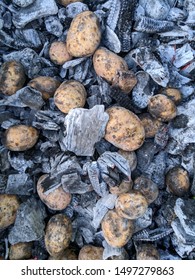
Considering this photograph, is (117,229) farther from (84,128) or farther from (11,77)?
(11,77)

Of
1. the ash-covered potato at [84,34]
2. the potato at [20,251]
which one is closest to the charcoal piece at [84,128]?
the ash-covered potato at [84,34]

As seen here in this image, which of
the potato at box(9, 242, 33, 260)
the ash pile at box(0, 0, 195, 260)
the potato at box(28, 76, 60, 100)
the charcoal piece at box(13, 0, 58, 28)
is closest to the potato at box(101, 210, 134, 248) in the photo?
the ash pile at box(0, 0, 195, 260)

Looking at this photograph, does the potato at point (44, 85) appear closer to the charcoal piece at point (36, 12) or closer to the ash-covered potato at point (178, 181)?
the charcoal piece at point (36, 12)

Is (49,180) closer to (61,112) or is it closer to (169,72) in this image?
(61,112)

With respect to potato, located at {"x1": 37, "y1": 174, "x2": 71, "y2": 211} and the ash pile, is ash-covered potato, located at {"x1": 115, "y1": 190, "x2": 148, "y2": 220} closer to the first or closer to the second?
the ash pile

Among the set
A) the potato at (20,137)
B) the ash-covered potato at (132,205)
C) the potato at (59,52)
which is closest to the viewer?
the ash-covered potato at (132,205)

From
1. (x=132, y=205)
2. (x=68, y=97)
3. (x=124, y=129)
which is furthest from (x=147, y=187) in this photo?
(x=68, y=97)
